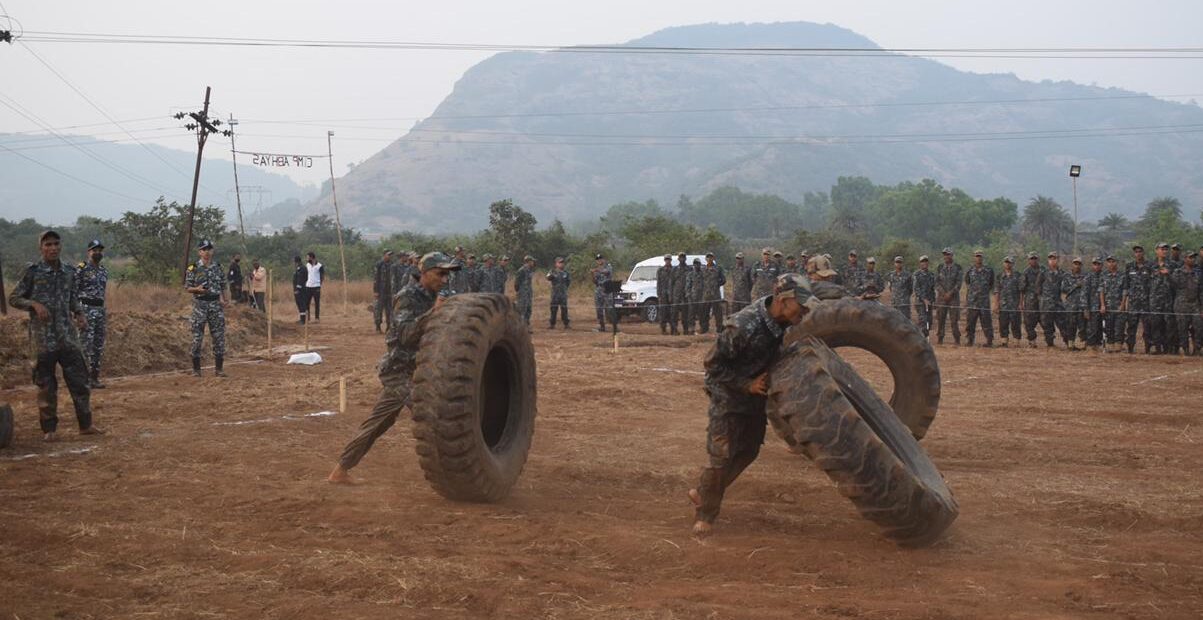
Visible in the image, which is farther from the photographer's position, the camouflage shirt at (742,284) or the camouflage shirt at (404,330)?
the camouflage shirt at (742,284)

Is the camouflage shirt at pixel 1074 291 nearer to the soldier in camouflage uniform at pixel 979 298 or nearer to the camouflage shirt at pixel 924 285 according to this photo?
the soldier in camouflage uniform at pixel 979 298

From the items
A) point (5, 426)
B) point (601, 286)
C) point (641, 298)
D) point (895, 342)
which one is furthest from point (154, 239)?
point (895, 342)

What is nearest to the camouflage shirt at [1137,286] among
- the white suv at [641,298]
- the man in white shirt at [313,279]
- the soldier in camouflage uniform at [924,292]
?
the soldier in camouflage uniform at [924,292]

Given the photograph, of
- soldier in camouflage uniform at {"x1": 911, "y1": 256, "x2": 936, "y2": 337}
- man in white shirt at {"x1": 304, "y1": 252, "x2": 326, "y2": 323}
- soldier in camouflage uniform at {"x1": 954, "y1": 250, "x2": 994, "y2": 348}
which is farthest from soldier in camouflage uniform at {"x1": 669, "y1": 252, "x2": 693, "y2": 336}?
man in white shirt at {"x1": 304, "y1": 252, "x2": 326, "y2": 323}

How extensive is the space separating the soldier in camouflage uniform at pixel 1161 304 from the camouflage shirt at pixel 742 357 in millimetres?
15226

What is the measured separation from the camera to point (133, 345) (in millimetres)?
16469

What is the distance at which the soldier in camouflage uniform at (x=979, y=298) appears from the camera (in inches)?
842

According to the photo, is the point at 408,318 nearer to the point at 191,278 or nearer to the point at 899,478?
the point at 899,478

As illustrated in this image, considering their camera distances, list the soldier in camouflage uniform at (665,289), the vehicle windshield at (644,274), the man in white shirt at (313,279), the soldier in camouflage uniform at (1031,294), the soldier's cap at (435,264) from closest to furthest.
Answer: the soldier's cap at (435,264) → the soldier in camouflage uniform at (1031,294) → the soldier in camouflage uniform at (665,289) → the man in white shirt at (313,279) → the vehicle windshield at (644,274)

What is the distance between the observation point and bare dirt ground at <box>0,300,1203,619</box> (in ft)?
17.1

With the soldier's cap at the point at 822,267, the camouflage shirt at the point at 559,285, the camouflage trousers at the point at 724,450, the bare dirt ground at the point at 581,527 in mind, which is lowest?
the bare dirt ground at the point at 581,527

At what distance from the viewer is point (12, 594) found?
16.9ft

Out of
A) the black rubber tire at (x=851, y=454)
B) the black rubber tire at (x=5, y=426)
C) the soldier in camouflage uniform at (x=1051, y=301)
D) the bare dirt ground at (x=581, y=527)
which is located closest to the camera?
the bare dirt ground at (x=581, y=527)

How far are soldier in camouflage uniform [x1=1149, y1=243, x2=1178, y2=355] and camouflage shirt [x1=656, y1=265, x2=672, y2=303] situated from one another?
10275mm
